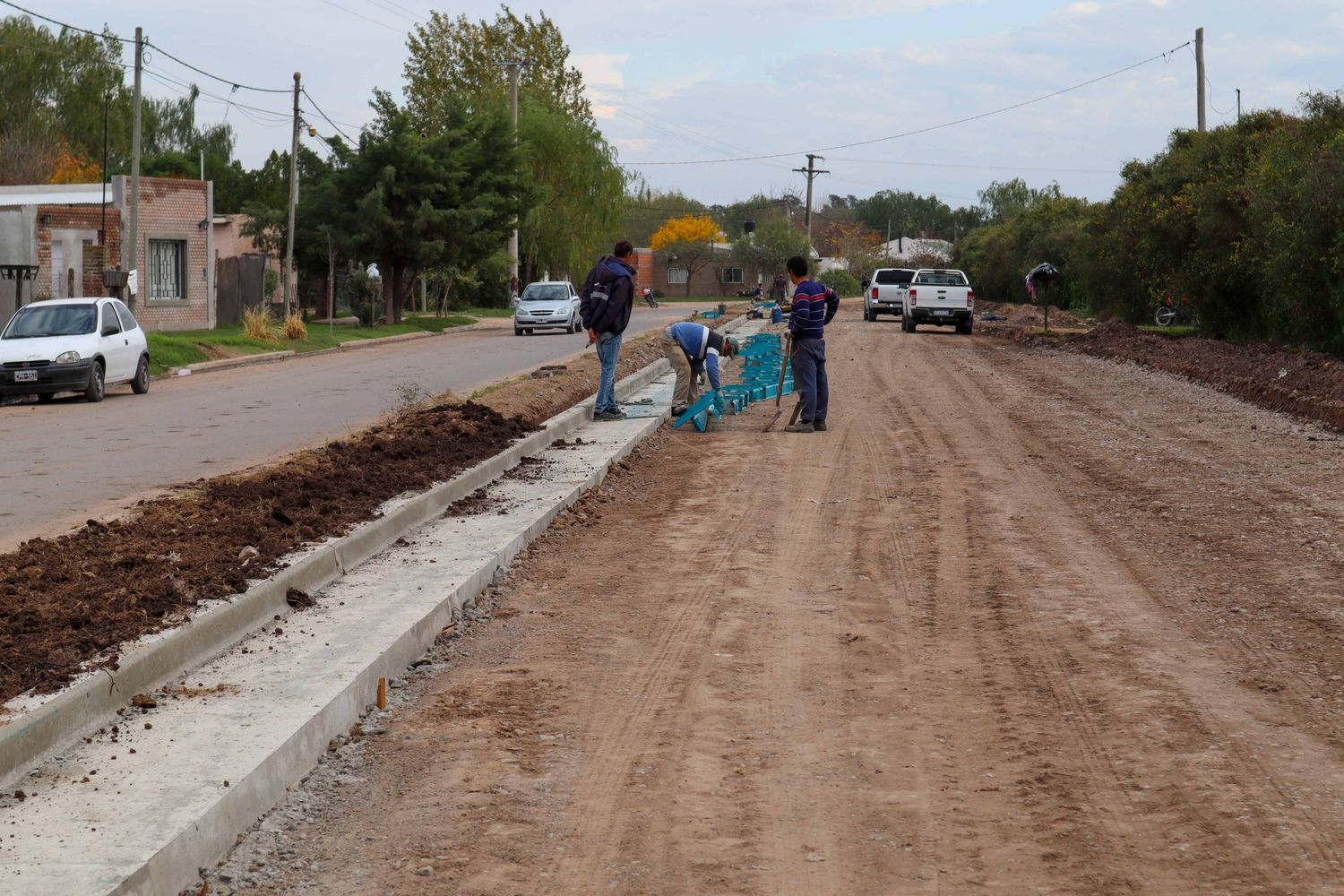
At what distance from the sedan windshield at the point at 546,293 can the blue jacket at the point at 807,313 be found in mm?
28169

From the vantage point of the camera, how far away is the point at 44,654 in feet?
19.2

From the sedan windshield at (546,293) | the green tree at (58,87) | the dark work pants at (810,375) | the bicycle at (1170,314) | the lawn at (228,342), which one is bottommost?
the dark work pants at (810,375)

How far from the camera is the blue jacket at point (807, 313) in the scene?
15734mm

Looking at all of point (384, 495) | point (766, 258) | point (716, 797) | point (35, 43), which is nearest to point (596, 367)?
point (384, 495)

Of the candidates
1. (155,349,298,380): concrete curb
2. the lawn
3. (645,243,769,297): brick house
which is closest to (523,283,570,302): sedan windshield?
the lawn

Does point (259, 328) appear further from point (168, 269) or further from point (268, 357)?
point (168, 269)

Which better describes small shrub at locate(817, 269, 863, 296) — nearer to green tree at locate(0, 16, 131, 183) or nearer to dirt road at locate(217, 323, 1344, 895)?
green tree at locate(0, 16, 131, 183)

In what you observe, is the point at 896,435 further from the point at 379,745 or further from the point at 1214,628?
the point at 379,745

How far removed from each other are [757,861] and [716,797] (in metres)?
0.56

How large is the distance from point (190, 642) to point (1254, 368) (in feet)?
62.9

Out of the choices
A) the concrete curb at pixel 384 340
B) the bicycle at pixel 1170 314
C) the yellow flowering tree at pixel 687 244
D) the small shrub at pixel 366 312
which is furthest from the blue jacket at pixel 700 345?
the yellow flowering tree at pixel 687 244

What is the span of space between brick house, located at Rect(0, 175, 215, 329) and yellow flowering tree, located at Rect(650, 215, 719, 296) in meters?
77.0

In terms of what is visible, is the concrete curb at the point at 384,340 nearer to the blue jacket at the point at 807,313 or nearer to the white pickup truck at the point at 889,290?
the white pickup truck at the point at 889,290

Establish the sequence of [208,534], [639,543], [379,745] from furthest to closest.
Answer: [639,543] < [208,534] < [379,745]
